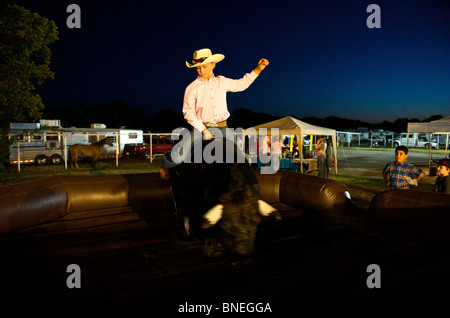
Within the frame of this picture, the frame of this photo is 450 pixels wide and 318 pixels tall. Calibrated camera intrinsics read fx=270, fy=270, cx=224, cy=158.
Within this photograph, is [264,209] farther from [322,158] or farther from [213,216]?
[322,158]

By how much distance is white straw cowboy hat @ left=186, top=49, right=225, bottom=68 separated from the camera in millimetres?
4162

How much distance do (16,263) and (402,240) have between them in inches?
214

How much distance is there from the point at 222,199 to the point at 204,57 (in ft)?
8.01

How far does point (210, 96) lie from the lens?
14.6 ft

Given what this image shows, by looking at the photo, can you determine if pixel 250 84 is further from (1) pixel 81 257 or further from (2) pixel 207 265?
(1) pixel 81 257

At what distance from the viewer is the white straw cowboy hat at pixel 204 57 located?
13.7 feet

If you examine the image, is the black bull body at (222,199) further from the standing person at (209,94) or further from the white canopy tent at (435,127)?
the white canopy tent at (435,127)

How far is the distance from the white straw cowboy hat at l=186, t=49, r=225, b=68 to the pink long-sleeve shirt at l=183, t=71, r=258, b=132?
299 millimetres

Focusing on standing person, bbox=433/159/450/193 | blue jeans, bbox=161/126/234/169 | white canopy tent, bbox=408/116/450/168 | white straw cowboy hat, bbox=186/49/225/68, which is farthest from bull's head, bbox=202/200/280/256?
white canopy tent, bbox=408/116/450/168

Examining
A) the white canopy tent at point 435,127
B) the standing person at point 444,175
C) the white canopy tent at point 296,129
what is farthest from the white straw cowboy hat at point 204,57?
the white canopy tent at point 435,127

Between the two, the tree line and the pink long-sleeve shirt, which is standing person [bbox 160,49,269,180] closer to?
the pink long-sleeve shirt

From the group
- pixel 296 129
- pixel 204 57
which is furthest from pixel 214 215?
pixel 296 129

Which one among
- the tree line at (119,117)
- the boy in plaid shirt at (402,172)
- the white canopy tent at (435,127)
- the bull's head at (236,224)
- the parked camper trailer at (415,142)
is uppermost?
the tree line at (119,117)
